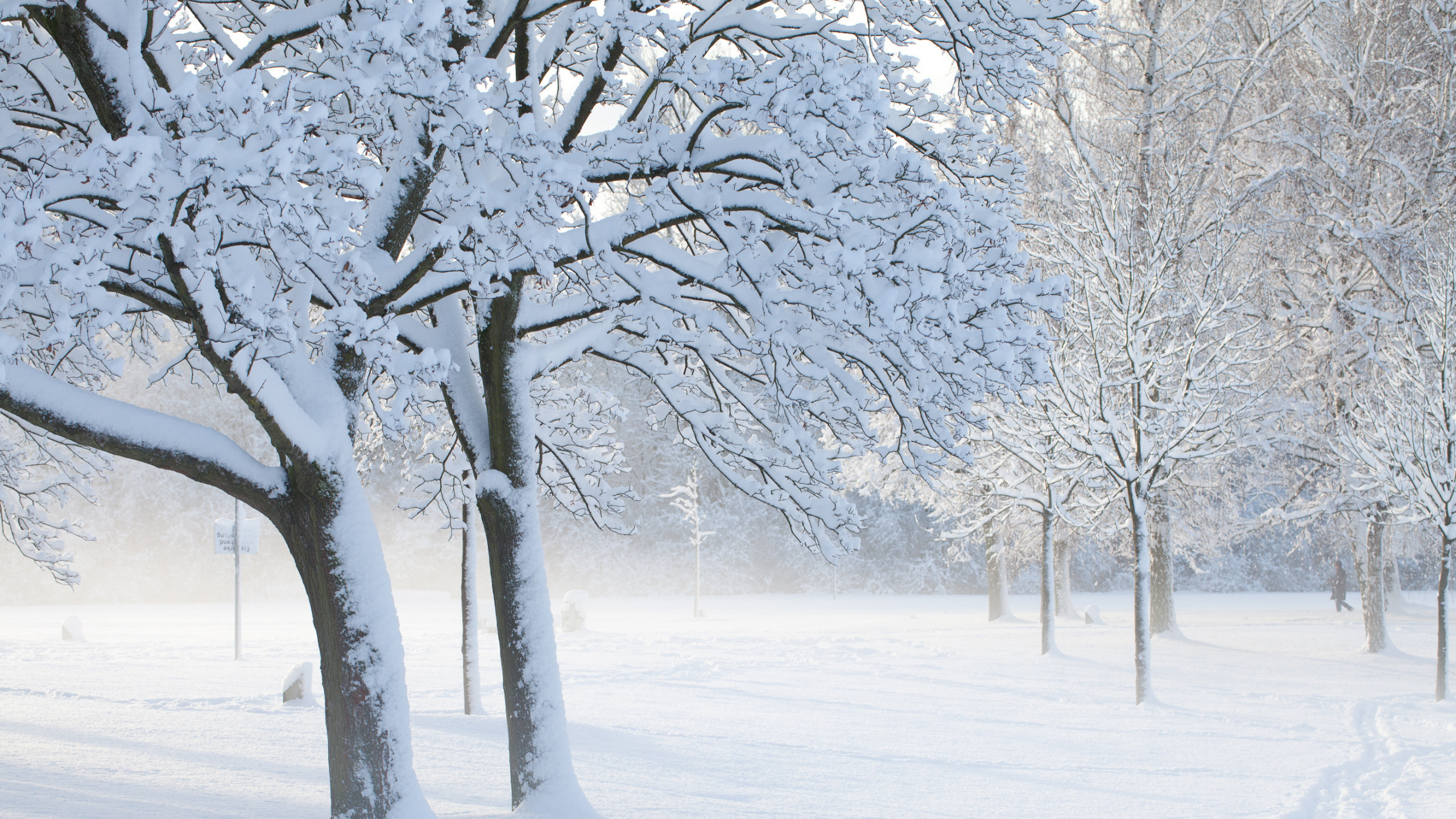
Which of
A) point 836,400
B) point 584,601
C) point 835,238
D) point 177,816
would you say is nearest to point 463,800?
point 177,816

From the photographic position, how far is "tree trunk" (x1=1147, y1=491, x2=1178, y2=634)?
59.8ft

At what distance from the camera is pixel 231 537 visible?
20.2m

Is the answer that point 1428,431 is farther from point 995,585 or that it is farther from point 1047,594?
point 995,585

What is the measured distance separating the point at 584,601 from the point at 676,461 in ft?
59.8

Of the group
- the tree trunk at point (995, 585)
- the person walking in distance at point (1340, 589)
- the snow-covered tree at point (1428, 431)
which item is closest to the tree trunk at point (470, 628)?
the snow-covered tree at point (1428, 431)

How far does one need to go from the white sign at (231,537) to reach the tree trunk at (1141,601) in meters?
15.5

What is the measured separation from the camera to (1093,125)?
19859 millimetres

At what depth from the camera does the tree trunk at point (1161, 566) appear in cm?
1822

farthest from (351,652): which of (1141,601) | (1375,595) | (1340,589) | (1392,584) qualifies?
(1340,589)

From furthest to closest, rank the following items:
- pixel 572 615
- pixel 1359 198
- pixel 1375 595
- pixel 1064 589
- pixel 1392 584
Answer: pixel 1064 589 < pixel 1392 584 < pixel 572 615 < pixel 1359 198 < pixel 1375 595

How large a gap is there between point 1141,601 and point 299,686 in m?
10.0

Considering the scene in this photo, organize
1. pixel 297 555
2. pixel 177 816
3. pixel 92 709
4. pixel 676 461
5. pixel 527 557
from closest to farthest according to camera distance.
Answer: pixel 297 555 < pixel 177 816 < pixel 527 557 < pixel 92 709 < pixel 676 461

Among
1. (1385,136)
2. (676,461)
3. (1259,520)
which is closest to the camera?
(1385,136)

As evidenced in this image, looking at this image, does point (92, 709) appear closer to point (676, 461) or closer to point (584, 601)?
point (584, 601)
